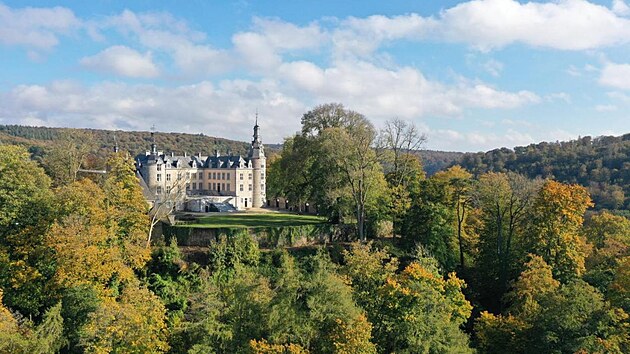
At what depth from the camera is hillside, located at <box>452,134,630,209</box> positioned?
185 ft

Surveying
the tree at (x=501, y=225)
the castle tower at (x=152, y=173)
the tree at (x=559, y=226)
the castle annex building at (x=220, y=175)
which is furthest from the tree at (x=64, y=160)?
the tree at (x=559, y=226)

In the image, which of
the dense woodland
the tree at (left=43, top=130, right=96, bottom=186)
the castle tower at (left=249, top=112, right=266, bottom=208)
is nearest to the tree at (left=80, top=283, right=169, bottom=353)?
the dense woodland

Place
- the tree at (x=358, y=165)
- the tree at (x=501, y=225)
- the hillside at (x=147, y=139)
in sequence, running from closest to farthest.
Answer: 1. the tree at (x=501, y=225)
2. the tree at (x=358, y=165)
3. the hillside at (x=147, y=139)

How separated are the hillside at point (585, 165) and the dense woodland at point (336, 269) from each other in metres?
20.2

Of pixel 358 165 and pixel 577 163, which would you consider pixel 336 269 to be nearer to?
pixel 358 165

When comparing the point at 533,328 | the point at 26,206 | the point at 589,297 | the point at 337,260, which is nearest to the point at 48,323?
the point at 26,206

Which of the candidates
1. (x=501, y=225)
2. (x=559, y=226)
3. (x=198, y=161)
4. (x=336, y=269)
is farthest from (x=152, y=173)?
(x=559, y=226)

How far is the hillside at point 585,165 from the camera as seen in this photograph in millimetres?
56375

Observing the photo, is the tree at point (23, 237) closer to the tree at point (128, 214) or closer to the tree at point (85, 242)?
the tree at point (85, 242)

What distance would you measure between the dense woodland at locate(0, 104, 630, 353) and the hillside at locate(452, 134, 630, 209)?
20.2 meters

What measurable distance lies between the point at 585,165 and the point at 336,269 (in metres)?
46.8

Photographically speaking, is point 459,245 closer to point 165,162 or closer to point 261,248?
point 261,248

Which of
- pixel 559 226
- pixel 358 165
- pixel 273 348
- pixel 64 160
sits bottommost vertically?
pixel 273 348

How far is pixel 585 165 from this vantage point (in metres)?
62.9
